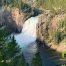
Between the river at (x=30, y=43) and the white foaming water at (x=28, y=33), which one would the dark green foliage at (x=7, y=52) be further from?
the white foaming water at (x=28, y=33)

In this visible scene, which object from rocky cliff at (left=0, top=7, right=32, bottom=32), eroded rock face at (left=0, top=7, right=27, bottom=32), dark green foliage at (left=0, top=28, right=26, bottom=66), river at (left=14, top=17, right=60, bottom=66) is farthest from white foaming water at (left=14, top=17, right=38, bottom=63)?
dark green foliage at (left=0, top=28, right=26, bottom=66)

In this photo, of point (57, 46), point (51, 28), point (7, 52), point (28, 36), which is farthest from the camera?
point (28, 36)

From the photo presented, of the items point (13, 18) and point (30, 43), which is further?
point (13, 18)

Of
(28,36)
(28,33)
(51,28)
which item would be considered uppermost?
(51,28)

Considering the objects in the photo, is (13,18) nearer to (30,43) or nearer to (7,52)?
(30,43)

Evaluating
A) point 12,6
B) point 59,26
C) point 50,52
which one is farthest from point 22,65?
point 12,6

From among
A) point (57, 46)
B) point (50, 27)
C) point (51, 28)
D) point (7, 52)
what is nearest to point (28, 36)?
point (50, 27)

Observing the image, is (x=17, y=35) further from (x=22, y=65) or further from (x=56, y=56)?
(x=22, y=65)
